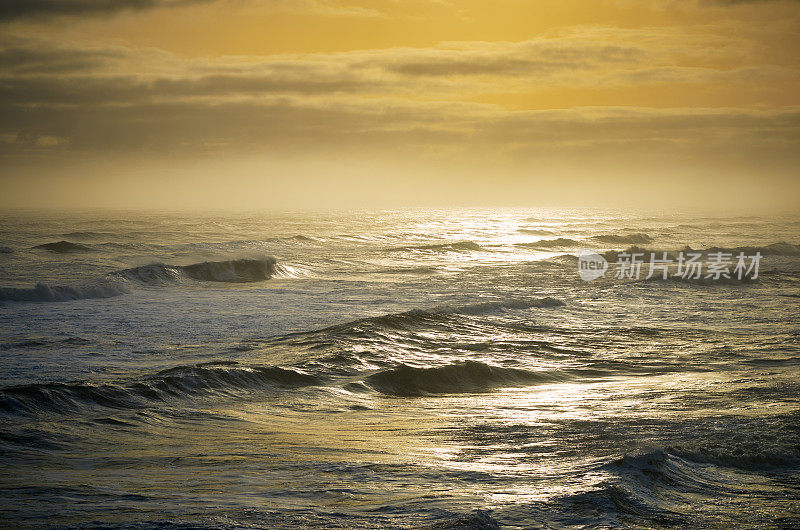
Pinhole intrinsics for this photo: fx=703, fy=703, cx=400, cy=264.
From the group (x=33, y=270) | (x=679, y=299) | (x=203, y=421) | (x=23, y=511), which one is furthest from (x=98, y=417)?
(x=33, y=270)

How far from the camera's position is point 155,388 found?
12.3 meters

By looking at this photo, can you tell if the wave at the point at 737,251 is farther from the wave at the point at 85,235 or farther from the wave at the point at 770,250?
the wave at the point at 85,235

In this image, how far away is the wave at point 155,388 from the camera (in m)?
11.1

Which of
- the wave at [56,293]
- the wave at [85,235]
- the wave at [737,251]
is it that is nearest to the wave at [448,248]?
the wave at [737,251]

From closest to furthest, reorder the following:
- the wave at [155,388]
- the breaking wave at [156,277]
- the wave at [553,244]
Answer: the wave at [155,388] < the breaking wave at [156,277] < the wave at [553,244]

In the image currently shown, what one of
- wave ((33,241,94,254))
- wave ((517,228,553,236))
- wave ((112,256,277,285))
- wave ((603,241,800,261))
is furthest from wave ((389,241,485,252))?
wave ((33,241,94,254))

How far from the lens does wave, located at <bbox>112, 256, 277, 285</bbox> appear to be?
32562 millimetres

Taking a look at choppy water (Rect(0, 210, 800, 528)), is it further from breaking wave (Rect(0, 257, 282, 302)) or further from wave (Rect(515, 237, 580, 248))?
wave (Rect(515, 237, 580, 248))

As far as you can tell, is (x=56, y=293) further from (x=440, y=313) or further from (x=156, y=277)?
(x=440, y=313)

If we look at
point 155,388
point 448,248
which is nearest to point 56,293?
point 155,388

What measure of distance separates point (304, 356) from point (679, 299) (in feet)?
54.5

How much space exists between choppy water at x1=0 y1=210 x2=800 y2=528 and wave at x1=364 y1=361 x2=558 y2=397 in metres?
0.06

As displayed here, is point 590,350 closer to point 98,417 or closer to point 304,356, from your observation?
point 304,356

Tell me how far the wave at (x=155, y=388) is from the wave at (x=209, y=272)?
19743mm
